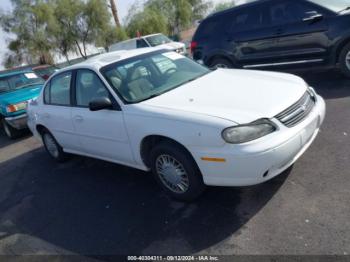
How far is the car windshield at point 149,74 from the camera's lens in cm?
408

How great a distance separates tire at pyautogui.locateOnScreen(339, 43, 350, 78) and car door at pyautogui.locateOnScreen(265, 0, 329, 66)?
0.97 feet

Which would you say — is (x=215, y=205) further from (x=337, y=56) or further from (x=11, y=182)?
(x=337, y=56)

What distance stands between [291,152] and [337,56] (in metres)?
4.08

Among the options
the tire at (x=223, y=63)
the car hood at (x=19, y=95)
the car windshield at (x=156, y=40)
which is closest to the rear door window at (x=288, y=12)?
the tire at (x=223, y=63)

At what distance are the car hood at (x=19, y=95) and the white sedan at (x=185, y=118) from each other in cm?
369

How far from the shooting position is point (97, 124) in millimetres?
4293

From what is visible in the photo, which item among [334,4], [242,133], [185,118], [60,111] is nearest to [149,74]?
[185,118]

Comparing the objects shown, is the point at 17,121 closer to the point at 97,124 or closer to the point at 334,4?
the point at 97,124

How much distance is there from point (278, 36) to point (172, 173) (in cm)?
468

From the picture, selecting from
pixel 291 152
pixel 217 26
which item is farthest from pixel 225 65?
pixel 291 152

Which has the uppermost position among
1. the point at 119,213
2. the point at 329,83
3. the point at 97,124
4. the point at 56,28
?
the point at 56,28

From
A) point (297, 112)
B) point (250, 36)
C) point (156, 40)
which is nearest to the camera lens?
point (297, 112)

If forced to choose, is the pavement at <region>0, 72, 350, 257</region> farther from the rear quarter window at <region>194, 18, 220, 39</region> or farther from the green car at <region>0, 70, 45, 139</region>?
the rear quarter window at <region>194, 18, 220, 39</region>

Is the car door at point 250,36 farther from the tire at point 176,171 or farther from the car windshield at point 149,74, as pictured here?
the tire at point 176,171
